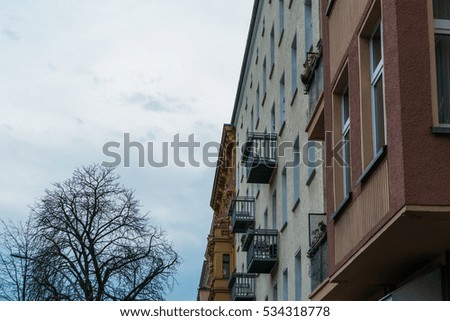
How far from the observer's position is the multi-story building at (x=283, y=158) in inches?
841

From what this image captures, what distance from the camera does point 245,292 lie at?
37531 mm

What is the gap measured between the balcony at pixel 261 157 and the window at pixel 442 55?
1976cm

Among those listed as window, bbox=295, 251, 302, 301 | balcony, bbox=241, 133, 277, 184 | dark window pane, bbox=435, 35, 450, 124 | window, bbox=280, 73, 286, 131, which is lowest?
dark window pane, bbox=435, 35, 450, 124

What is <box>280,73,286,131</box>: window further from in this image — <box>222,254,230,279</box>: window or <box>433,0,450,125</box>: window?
<box>222,254,230,279</box>: window

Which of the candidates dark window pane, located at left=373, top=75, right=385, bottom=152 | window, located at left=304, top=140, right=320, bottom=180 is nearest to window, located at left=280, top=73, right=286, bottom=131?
window, located at left=304, top=140, right=320, bottom=180

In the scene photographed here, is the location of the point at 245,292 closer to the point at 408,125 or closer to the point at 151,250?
the point at 151,250

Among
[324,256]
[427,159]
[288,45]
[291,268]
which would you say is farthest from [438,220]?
[288,45]

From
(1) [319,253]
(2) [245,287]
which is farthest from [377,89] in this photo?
(2) [245,287]

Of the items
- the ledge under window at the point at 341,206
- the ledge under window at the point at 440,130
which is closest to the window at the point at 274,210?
the ledge under window at the point at 341,206

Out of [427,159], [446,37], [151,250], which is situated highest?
[151,250]

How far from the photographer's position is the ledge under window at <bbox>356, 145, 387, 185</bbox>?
1082cm

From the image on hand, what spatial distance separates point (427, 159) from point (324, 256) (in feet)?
23.1

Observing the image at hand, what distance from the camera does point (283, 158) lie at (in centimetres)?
2933

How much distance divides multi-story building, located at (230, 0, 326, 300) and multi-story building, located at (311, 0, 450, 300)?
335 cm
